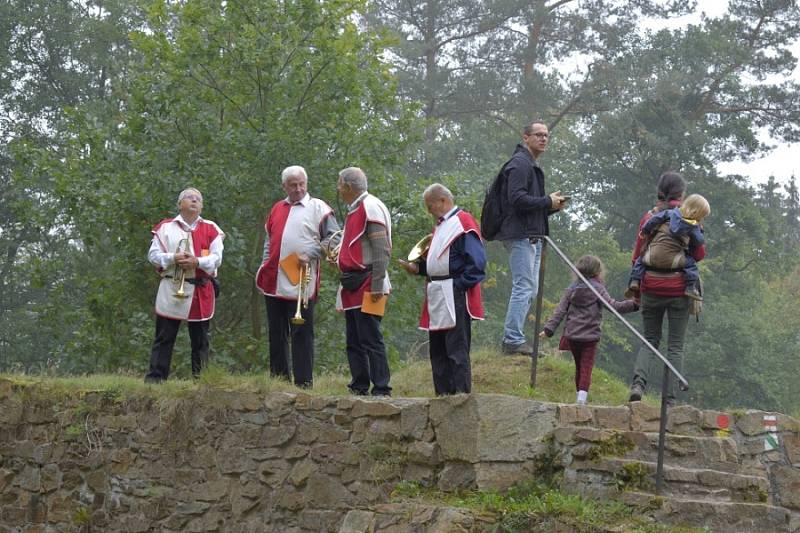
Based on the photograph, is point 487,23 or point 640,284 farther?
point 487,23

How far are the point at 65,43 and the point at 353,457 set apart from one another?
2443cm

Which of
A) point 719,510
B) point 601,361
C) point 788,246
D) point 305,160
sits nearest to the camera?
point 719,510

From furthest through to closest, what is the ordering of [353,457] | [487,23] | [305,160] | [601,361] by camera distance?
1. [487,23]
2. [601,361]
3. [305,160]
4. [353,457]

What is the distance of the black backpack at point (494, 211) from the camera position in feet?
29.1

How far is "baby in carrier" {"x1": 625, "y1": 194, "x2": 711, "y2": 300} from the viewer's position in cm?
827

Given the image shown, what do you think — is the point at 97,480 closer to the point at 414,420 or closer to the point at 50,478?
the point at 50,478

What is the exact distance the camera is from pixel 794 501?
7.76 metres

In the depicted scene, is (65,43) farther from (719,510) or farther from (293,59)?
(719,510)

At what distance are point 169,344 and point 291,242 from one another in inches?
60.0

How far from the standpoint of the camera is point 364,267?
8609 mm

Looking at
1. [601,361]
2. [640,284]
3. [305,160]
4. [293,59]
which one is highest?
[293,59]

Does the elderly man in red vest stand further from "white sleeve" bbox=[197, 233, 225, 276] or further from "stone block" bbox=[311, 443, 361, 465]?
"white sleeve" bbox=[197, 233, 225, 276]

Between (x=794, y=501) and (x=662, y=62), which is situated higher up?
(x=662, y=62)

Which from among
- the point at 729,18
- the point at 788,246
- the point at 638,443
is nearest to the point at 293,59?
the point at 638,443
